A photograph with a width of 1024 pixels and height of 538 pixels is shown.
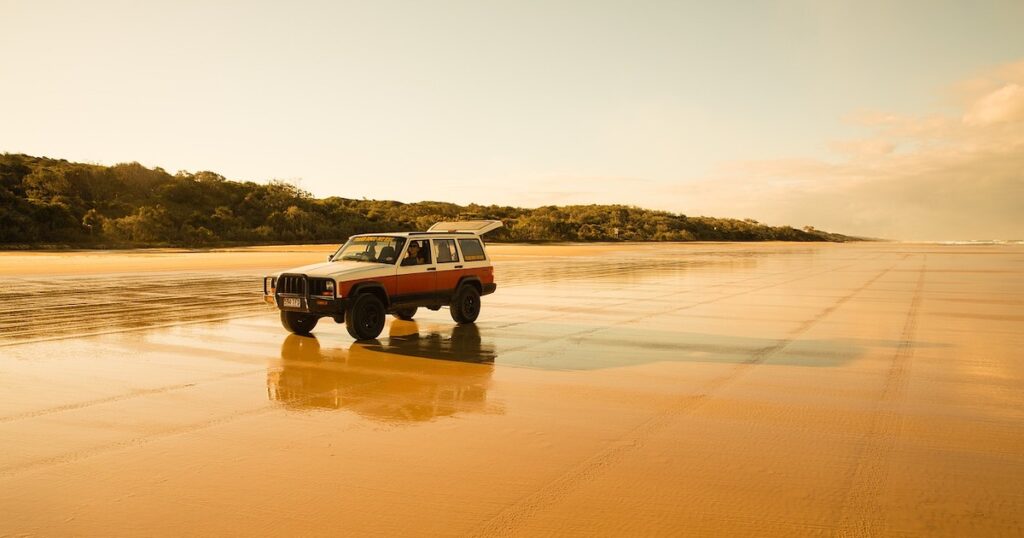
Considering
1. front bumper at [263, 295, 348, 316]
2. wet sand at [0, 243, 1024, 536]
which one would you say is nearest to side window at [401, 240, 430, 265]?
wet sand at [0, 243, 1024, 536]

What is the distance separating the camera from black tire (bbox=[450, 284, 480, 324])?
14.5 m

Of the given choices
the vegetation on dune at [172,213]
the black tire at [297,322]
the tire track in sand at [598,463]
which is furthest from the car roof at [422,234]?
the vegetation on dune at [172,213]

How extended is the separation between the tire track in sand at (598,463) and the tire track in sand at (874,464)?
66.2 inches

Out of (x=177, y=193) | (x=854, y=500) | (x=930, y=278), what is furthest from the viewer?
(x=177, y=193)

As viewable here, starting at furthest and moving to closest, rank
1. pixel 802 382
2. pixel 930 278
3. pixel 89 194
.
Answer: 1. pixel 89 194
2. pixel 930 278
3. pixel 802 382

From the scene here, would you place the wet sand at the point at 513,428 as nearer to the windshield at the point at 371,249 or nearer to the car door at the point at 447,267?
the car door at the point at 447,267

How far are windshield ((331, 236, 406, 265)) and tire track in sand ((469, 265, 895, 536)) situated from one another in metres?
6.46

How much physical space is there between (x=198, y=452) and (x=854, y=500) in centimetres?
503

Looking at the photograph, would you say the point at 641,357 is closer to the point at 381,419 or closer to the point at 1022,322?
the point at 381,419

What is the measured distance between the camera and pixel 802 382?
9.06 meters

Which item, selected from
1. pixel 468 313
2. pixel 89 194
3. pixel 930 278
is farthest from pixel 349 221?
pixel 468 313

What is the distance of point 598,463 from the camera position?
18.9 feet

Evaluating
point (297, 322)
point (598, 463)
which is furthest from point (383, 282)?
point (598, 463)

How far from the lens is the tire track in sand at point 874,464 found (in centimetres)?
455
